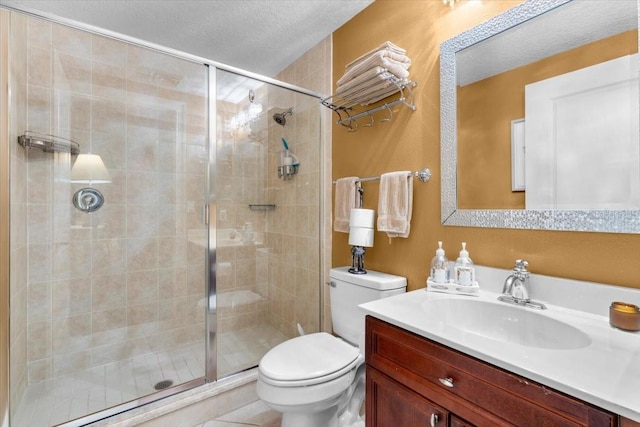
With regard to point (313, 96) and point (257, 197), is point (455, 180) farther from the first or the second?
point (257, 197)

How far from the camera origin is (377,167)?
1697 mm

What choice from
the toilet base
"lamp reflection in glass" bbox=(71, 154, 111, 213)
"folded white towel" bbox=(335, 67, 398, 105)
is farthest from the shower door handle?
the toilet base

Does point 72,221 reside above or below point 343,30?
below

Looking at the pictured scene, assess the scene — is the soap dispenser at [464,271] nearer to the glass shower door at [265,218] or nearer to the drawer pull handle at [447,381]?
the drawer pull handle at [447,381]

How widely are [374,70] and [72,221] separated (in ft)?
6.73

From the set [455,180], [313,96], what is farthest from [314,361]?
[313,96]

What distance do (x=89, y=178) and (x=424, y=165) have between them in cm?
205

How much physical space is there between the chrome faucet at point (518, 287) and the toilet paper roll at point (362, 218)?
0.69 m

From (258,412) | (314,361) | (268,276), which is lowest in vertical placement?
(258,412)

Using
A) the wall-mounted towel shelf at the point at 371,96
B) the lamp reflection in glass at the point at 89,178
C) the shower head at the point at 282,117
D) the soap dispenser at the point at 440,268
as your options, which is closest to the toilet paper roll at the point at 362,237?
the soap dispenser at the point at 440,268

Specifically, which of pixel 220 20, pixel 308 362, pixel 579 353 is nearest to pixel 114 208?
pixel 220 20

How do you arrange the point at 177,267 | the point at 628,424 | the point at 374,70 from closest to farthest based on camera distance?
1. the point at 628,424
2. the point at 374,70
3. the point at 177,267

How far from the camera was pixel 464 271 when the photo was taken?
45.6 inches

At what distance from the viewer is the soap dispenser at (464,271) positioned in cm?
115
